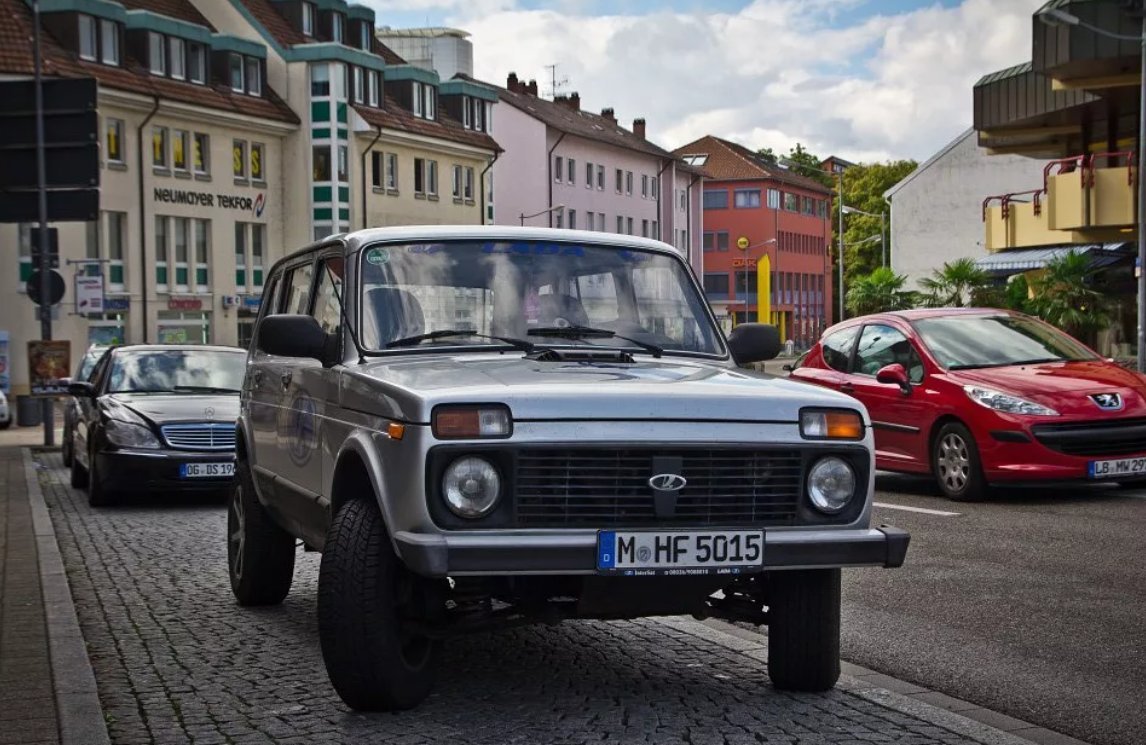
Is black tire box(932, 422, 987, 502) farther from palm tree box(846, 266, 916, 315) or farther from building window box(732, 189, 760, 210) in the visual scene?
building window box(732, 189, 760, 210)

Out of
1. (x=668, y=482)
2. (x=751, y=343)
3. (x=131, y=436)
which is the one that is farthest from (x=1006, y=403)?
(x=668, y=482)

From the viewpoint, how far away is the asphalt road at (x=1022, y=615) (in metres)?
6.88

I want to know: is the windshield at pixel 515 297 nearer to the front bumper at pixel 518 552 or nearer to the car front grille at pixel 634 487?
the car front grille at pixel 634 487

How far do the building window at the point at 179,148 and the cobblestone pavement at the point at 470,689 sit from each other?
53.8 meters

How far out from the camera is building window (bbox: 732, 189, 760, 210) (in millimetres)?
137312

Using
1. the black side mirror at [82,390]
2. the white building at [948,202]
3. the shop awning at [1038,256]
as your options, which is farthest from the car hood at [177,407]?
the white building at [948,202]

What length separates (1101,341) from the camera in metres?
36.2

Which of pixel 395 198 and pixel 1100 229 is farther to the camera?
pixel 395 198

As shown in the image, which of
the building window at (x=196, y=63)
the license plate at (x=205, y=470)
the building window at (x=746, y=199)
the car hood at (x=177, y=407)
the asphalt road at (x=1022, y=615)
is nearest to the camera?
the asphalt road at (x=1022, y=615)

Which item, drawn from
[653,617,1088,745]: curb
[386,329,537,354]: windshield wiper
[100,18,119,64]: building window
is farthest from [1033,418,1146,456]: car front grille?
[100,18,119,64]: building window

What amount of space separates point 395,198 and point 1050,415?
61777 mm

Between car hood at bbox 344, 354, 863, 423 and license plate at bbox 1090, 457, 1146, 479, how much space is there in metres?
8.12

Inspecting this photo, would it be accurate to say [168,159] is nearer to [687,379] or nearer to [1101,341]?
[1101,341]

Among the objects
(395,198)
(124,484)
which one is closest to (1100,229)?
(124,484)
